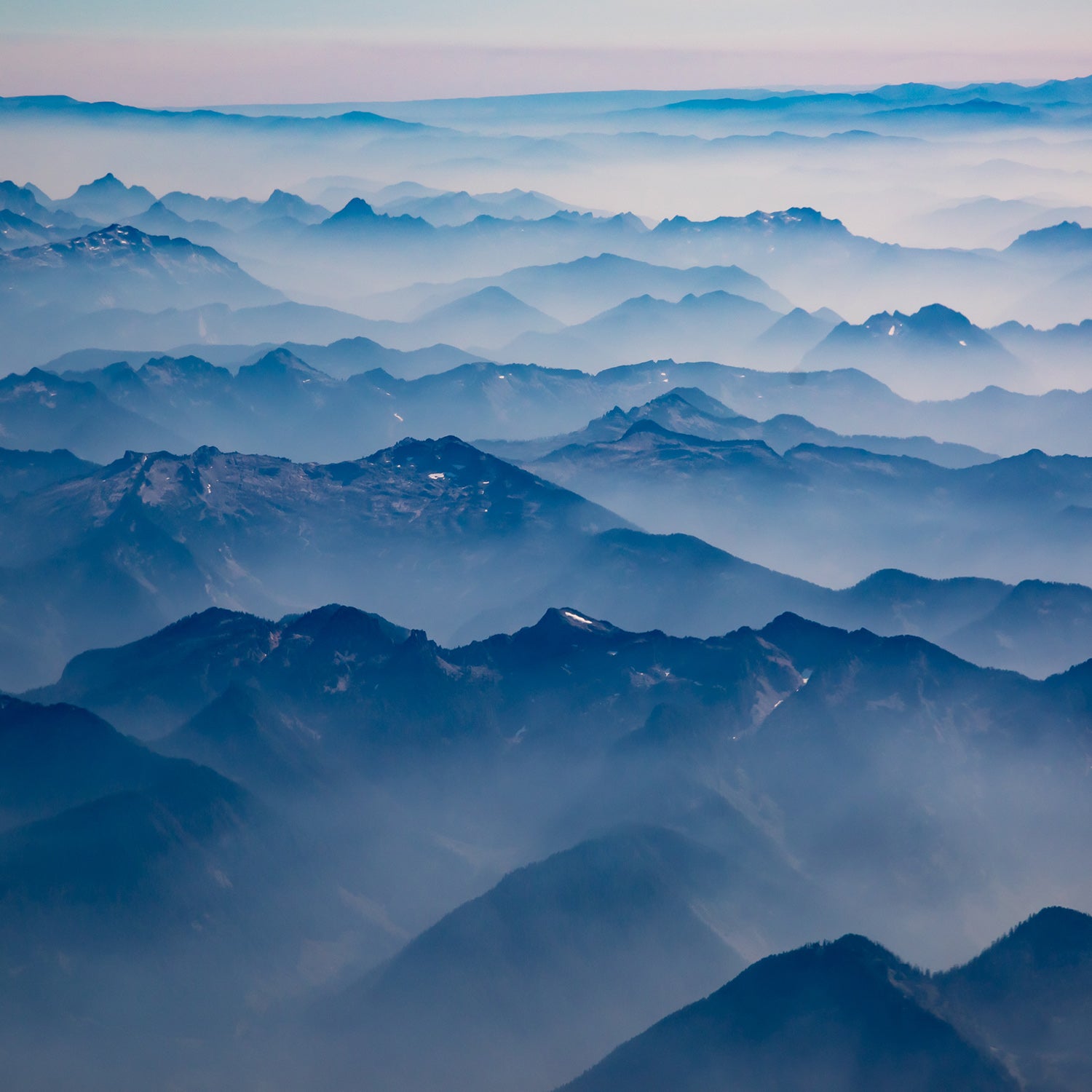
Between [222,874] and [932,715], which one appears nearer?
[222,874]

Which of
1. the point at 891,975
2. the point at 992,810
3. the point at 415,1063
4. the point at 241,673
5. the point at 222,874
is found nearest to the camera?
the point at 891,975

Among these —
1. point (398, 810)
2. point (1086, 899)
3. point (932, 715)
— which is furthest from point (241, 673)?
point (1086, 899)

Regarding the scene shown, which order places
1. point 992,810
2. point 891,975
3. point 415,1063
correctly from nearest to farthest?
point 891,975
point 415,1063
point 992,810

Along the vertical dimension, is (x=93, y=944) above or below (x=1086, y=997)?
below

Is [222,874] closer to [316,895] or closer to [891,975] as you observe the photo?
[316,895]

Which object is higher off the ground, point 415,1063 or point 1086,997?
point 1086,997

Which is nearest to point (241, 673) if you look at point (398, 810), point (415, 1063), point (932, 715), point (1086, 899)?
point (398, 810)

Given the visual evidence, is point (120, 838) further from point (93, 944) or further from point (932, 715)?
point (932, 715)

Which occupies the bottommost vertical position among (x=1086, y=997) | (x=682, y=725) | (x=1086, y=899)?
(x=1086, y=899)

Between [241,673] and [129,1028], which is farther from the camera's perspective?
[241,673]
